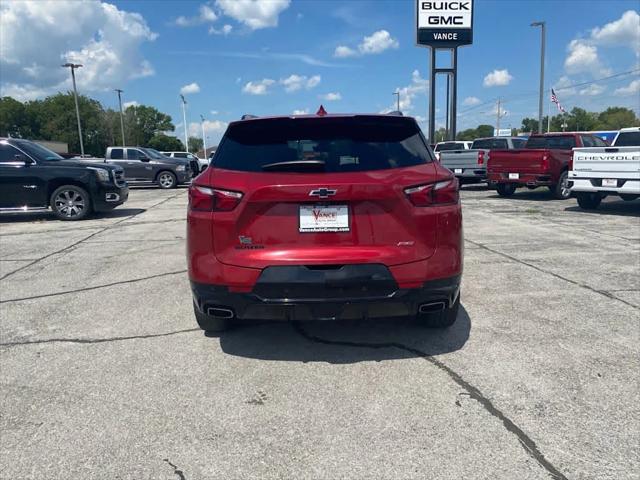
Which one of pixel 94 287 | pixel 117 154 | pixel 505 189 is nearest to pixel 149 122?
pixel 117 154

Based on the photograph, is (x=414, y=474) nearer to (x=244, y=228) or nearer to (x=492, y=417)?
(x=492, y=417)

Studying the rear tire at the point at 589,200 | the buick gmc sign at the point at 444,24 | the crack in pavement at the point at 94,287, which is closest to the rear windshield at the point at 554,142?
the rear tire at the point at 589,200

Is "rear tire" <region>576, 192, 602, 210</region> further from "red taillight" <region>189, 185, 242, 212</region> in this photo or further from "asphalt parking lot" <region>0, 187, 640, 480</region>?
"red taillight" <region>189, 185, 242, 212</region>

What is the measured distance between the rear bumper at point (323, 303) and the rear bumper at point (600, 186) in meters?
9.34

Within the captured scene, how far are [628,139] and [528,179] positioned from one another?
2.75m

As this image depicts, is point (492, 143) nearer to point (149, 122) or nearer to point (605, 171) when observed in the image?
point (605, 171)

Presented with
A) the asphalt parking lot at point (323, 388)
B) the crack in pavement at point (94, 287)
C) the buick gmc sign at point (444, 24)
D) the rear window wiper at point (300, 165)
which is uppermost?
the buick gmc sign at point (444, 24)

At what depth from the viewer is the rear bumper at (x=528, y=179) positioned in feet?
48.1

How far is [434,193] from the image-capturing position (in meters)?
Result: 3.42

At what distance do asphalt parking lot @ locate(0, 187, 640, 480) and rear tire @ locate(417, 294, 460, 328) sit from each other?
0.26 feet

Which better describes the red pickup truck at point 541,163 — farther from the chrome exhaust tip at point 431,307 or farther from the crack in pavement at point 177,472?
the crack in pavement at point 177,472

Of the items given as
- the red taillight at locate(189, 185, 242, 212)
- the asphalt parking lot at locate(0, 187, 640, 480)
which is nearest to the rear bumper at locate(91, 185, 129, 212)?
the asphalt parking lot at locate(0, 187, 640, 480)

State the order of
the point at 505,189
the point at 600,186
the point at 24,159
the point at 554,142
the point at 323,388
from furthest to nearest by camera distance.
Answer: the point at 505,189 < the point at 554,142 < the point at 600,186 < the point at 24,159 < the point at 323,388

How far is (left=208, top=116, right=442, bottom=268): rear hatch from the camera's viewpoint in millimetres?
3268
